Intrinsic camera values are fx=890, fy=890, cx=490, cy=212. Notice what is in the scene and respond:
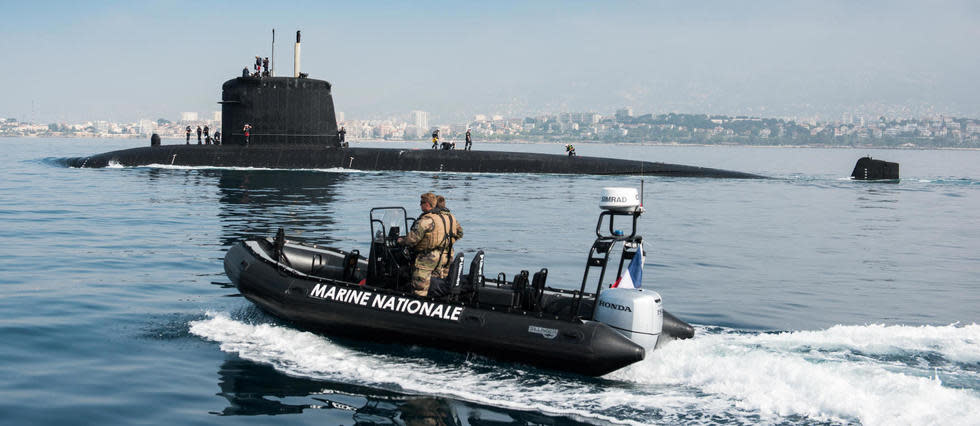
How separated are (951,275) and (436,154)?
1337 inches

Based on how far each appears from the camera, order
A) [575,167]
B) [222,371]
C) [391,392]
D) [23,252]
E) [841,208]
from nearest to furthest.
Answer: [391,392] < [222,371] < [23,252] < [841,208] < [575,167]

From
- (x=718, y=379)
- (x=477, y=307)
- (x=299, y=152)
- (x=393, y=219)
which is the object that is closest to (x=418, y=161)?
(x=299, y=152)

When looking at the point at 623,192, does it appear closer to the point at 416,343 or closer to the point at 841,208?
the point at 416,343

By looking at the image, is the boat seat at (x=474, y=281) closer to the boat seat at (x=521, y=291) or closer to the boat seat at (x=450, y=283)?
the boat seat at (x=450, y=283)

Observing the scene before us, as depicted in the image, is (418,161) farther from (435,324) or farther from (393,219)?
(435,324)

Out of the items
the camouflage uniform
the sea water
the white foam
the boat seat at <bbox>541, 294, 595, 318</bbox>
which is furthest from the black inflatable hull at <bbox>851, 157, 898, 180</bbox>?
the camouflage uniform

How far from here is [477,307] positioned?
32.6ft

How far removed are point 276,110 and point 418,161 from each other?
949 cm

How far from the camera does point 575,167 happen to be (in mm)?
48656

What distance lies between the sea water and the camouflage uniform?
3.03 ft

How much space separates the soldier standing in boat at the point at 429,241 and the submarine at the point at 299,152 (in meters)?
31.5

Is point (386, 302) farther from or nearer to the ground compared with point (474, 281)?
nearer to the ground

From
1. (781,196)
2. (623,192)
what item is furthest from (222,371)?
(781,196)

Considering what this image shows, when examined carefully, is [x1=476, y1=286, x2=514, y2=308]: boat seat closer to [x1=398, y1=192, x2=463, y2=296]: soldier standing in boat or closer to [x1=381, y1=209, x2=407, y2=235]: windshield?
[x1=398, y1=192, x2=463, y2=296]: soldier standing in boat
